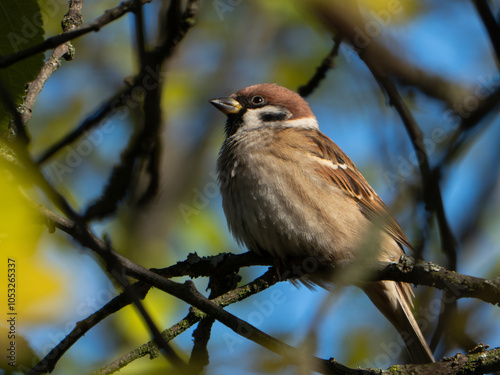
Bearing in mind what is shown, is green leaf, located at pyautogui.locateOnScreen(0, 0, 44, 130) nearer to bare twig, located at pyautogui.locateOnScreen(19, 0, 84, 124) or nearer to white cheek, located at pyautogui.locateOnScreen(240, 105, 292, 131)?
bare twig, located at pyautogui.locateOnScreen(19, 0, 84, 124)

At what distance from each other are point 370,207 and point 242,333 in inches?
86.6

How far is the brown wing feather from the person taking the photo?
3932 millimetres

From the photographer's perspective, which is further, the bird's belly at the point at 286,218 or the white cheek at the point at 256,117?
the white cheek at the point at 256,117

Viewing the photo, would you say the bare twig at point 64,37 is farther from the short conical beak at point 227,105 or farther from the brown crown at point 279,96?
the brown crown at point 279,96

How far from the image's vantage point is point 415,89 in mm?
3064

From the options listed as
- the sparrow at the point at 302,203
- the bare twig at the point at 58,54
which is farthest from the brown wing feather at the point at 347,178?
the bare twig at the point at 58,54

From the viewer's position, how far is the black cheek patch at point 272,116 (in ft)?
14.5

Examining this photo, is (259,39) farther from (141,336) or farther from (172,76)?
(141,336)

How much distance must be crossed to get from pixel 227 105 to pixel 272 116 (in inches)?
14.7

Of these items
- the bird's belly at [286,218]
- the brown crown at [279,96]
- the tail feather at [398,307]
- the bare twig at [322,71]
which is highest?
the brown crown at [279,96]

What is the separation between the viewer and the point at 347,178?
409 cm

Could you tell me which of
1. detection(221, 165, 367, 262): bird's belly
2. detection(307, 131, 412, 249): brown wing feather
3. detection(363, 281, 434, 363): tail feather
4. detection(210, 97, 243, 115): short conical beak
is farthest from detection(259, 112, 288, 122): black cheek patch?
detection(363, 281, 434, 363): tail feather

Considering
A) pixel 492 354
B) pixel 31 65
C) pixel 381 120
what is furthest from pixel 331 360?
pixel 31 65

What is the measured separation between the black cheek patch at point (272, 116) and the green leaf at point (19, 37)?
2.52 meters
